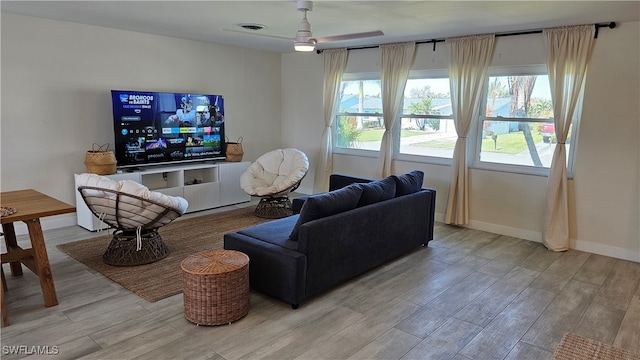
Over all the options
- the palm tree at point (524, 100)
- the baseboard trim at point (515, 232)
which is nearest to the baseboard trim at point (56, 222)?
the baseboard trim at point (515, 232)

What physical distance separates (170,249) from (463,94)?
3854 mm

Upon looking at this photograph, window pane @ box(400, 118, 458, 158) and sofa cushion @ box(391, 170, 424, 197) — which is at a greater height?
window pane @ box(400, 118, 458, 158)

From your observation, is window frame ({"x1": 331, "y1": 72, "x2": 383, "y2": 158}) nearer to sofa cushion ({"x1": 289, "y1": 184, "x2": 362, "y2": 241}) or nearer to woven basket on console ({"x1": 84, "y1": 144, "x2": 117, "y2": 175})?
sofa cushion ({"x1": 289, "y1": 184, "x2": 362, "y2": 241})

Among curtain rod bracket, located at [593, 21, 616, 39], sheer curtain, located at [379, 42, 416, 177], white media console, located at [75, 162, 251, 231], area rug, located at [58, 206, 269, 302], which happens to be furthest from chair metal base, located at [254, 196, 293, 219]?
curtain rod bracket, located at [593, 21, 616, 39]

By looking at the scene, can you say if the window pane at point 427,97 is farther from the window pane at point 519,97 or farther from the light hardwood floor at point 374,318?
the light hardwood floor at point 374,318

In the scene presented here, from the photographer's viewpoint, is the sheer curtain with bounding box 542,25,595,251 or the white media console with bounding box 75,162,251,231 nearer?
the sheer curtain with bounding box 542,25,595,251

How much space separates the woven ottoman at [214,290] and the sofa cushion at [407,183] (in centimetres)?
187

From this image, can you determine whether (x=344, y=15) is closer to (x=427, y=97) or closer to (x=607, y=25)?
(x=427, y=97)

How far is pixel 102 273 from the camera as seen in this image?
3.67m

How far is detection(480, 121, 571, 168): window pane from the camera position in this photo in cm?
485

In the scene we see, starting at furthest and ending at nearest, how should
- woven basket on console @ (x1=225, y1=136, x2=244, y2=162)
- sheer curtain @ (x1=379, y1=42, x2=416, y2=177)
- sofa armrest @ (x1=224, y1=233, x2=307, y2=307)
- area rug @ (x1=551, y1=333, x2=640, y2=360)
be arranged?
woven basket on console @ (x1=225, y1=136, x2=244, y2=162)
sheer curtain @ (x1=379, y1=42, x2=416, y2=177)
sofa armrest @ (x1=224, y1=233, x2=307, y2=307)
area rug @ (x1=551, y1=333, x2=640, y2=360)

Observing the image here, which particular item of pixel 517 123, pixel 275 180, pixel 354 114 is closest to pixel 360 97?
pixel 354 114

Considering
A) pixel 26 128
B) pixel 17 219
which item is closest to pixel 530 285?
pixel 17 219

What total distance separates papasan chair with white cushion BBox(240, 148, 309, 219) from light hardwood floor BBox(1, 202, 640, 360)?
6.49ft
